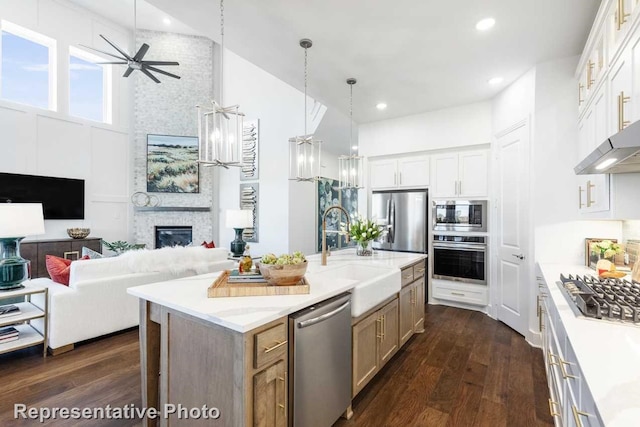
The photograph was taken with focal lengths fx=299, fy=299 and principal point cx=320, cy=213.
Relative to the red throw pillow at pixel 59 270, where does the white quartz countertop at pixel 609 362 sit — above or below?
above

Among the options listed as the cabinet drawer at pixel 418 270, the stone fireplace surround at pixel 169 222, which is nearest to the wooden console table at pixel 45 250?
the stone fireplace surround at pixel 169 222

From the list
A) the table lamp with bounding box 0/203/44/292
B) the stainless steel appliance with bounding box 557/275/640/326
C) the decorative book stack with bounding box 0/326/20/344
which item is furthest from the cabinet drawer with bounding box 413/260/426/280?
the decorative book stack with bounding box 0/326/20/344

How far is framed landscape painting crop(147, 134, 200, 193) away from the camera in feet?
22.9

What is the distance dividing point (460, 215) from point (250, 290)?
3621 millimetres

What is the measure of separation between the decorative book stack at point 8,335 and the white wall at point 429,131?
189 inches

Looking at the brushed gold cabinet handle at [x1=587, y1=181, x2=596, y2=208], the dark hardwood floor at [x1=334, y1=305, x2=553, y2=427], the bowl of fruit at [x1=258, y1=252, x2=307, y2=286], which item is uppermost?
the brushed gold cabinet handle at [x1=587, y1=181, x2=596, y2=208]

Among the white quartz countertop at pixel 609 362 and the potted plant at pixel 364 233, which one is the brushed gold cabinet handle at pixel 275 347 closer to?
the white quartz countertop at pixel 609 362

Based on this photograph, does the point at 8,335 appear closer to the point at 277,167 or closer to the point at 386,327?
the point at 386,327

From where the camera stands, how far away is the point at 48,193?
5633mm

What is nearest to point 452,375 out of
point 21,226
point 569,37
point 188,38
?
point 569,37

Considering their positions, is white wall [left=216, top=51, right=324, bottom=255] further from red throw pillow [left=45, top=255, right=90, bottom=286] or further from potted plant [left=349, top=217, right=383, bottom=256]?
red throw pillow [left=45, top=255, right=90, bottom=286]

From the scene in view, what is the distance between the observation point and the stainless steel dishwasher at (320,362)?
1482mm

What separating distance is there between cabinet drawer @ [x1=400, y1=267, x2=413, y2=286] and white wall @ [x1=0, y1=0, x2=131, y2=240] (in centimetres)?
643

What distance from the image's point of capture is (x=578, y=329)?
1288 millimetres
